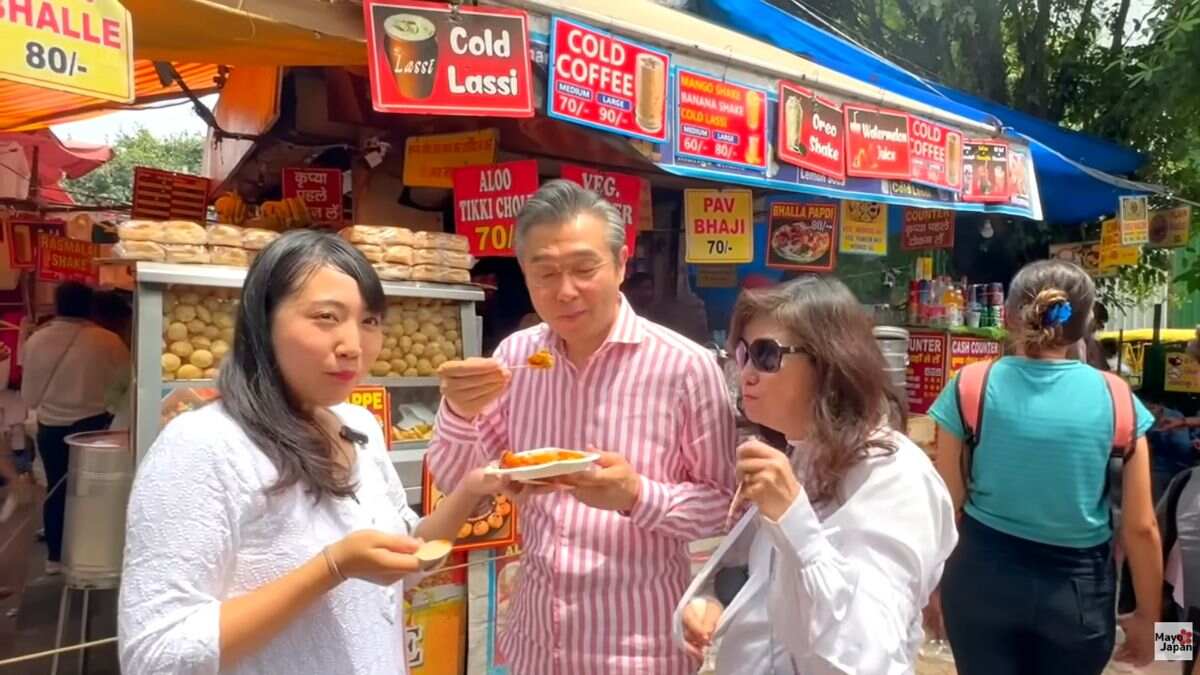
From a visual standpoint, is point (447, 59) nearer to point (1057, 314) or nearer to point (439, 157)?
point (439, 157)

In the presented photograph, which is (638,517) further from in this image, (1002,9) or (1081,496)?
(1002,9)

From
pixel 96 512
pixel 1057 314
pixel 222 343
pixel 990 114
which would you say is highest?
pixel 990 114

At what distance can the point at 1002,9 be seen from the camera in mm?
9938

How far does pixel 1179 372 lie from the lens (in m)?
8.02

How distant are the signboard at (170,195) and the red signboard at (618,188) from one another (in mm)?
4140

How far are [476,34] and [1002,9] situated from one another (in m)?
8.43

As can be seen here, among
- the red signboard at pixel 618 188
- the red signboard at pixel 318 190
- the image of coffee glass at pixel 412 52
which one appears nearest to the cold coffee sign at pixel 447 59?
the image of coffee glass at pixel 412 52

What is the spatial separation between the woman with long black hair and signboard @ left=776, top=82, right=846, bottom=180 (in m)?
4.23

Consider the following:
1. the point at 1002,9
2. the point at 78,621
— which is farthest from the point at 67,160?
the point at 1002,9

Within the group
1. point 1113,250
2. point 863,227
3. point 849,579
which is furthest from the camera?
point 1113,250

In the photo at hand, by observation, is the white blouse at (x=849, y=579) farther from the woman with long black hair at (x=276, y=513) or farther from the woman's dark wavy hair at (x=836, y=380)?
the woman with long black hair at (x=276, y=513)

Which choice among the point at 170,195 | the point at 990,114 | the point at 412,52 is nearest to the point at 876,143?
the point at 990,114

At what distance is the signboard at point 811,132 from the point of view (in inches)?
212

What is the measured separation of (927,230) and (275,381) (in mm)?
7465
